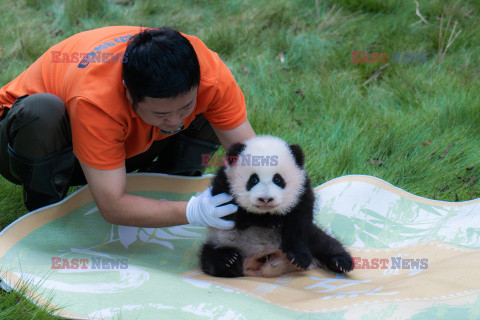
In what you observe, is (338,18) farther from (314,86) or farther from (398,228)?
(398,228)

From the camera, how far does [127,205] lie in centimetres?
253

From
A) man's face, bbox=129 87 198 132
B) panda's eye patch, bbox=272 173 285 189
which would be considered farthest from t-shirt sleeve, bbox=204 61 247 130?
panda's eye patch, bbox=272 173 285 189

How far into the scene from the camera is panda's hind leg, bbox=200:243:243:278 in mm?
2492

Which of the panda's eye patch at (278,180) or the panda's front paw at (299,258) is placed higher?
the panda's eye patch at (278,180)

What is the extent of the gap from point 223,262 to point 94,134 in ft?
3.10

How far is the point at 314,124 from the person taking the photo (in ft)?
13.5

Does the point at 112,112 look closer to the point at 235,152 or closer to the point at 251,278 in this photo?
the point at 235,152

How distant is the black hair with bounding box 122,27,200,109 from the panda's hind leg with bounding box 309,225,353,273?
1108 mm

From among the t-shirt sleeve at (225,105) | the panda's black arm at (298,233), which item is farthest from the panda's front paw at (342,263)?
the t-shirt sleeve at (225,105)

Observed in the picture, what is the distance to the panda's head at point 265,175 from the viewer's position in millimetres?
2242

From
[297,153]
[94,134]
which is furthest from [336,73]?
[94,134]

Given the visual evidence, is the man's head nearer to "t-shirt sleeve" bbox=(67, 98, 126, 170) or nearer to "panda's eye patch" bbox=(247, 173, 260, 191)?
"t-shirt sleeve" bbox=(67, 98, 126, 170)

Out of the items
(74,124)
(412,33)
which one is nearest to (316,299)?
(74,124)

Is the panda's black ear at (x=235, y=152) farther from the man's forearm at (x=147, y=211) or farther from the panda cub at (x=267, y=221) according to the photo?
the man's forearm at (x=147, y=211)
